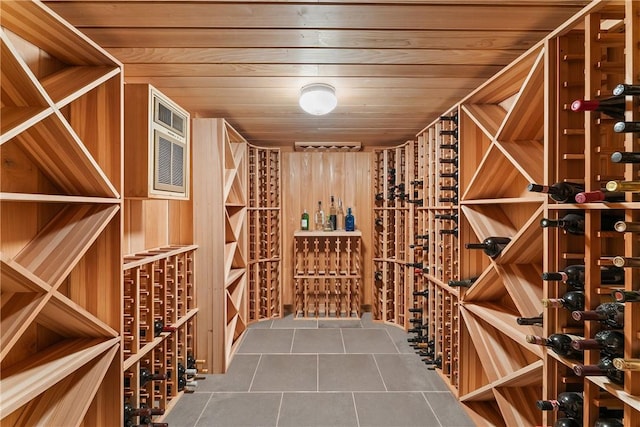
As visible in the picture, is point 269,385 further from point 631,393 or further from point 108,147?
point 631,393

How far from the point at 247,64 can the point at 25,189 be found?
3.63 ft

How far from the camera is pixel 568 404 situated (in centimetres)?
109

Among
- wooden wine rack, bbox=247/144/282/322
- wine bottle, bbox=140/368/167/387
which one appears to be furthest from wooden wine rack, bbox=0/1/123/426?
wooden wine rack, bbox=247/144/282/322

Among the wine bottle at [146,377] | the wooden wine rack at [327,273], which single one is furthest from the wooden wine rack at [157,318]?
the wooden wine rack at [327,273]

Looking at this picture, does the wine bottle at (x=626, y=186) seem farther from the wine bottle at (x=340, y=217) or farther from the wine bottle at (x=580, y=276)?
the wine bottle at (x=340, y=217)

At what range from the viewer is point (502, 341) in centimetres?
178

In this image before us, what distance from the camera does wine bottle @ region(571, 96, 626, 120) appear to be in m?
0.95

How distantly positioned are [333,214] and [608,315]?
2.98 m

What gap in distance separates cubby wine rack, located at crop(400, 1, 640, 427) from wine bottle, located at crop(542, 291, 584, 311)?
0.06 meters

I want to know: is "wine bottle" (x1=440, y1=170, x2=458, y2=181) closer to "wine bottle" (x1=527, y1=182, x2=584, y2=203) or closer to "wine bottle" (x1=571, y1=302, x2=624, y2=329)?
"wine bottle" (x1=527, y1=182, x2=584, y2=203)

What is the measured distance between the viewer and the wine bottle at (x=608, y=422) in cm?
95

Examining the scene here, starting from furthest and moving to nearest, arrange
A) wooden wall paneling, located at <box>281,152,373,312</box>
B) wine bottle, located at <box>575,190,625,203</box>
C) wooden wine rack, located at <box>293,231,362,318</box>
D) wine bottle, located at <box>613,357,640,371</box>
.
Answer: wooden wall paneling, located at <box>281,152,373,312</box> < wooden wine rack, located at <box>293,231,362,318</box> < wine bottle, located at <box>575,190,625,203</box> < wine bottle, located at <box>613,357,640,371</box>

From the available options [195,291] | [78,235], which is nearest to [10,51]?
[78,235]

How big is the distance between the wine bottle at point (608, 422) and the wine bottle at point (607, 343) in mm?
181
